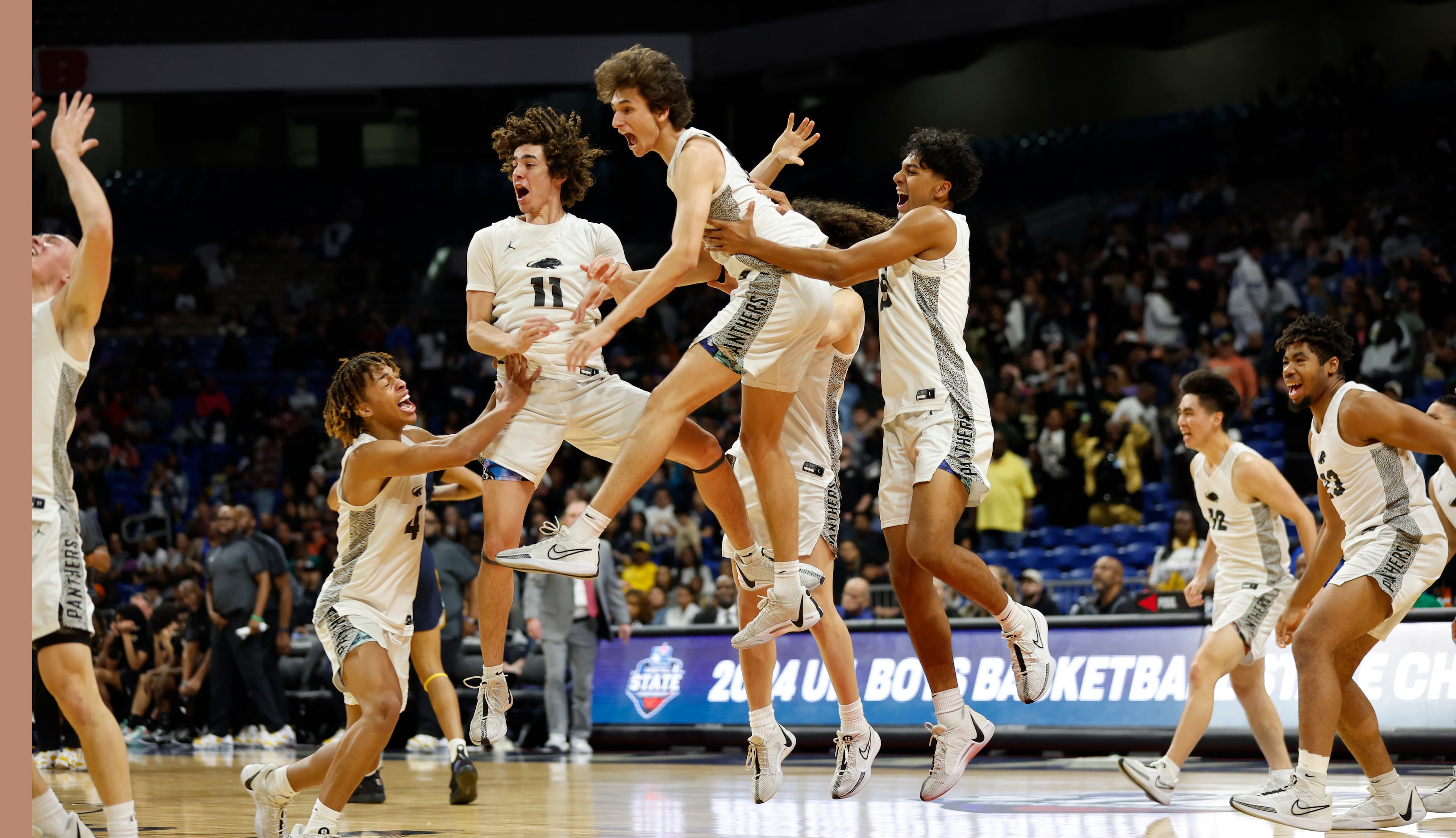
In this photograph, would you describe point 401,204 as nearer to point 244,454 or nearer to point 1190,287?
point 244,454

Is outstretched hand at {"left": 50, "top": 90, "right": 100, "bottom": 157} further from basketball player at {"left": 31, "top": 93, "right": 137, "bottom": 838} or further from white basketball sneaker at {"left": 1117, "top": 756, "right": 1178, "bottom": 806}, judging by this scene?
white basketball sneaker at {"left": 1117, "top": 756, "right": 1178, "bottom": 806}

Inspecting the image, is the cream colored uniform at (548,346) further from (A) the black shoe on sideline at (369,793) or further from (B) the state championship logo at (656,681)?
(B) the state championship logo at (656,681)

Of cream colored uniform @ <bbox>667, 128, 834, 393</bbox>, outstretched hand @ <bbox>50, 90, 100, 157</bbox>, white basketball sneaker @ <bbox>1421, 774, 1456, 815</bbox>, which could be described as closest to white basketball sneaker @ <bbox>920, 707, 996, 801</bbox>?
cream colored uniform @ <bbox>667, 128, 834, 393</bbox>

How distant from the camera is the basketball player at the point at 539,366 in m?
6.83

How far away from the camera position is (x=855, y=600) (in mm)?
12805

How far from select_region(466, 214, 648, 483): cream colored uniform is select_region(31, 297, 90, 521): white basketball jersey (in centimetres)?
203

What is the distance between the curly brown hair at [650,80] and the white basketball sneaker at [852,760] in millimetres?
3000

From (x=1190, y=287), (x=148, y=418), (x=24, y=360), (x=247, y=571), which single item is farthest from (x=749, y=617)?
(x=148, y=418)

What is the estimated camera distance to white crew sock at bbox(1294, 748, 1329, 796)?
675 centimetres

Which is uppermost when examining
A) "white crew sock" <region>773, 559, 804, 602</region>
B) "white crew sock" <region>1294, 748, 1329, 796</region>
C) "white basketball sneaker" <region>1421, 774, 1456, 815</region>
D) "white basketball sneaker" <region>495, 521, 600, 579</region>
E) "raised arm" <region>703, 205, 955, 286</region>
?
"raised arm" <region>703, 205, 955, 286</region>

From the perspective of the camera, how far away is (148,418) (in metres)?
22.8

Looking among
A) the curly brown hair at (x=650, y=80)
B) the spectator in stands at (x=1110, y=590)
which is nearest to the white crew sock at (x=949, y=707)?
the curly brown hair at (x=650, y=80)

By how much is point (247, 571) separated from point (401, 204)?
49.8ft

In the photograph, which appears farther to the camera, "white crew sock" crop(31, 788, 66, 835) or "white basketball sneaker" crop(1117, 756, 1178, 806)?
"white basketball sneaker" crop(1117, 756, 1178, 806)
